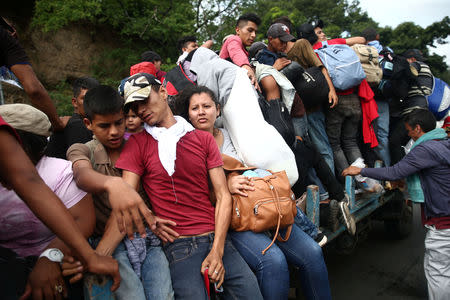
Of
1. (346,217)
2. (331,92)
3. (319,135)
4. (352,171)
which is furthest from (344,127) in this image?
(346,217)

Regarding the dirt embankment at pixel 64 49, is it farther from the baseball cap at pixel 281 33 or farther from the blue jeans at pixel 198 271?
the blue jeans at pixel 198 271

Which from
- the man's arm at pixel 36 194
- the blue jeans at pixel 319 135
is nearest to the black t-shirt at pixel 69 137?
the man's arm at pixel 36 194

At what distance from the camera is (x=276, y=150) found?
2.28 meters

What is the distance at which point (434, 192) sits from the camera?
3.10 metres

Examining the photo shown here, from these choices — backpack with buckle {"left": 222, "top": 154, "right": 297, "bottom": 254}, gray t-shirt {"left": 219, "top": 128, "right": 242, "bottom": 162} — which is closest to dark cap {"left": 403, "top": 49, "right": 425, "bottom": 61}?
gray t-shirt {"left": 219, "top": 128, "right": 242, "bottom": 162}

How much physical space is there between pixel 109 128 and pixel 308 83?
6.71 ft

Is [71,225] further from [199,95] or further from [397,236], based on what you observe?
[397,236]

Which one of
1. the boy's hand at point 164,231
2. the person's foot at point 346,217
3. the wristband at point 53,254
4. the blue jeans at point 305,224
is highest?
the wristband at point 53,254

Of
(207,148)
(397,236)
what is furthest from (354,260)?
(207,148)

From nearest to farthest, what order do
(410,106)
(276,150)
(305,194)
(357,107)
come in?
(276,150), (305,194), (357,107), (410,106)

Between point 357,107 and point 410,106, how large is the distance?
122cm

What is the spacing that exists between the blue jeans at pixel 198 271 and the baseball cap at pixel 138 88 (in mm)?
905

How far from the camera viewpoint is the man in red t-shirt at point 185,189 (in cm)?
174

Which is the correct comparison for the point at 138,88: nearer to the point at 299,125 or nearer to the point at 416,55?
the point at 299,125
